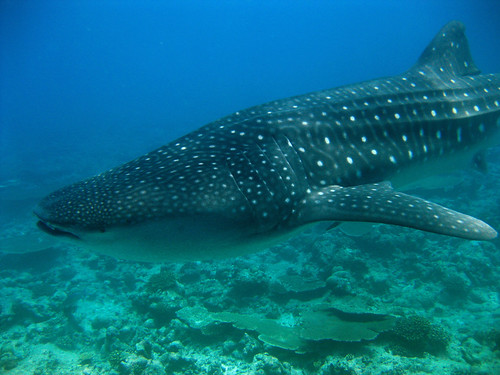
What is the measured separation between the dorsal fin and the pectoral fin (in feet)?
12.4

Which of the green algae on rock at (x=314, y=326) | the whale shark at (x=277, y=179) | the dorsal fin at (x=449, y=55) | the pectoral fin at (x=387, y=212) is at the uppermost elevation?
the dorsal fin at (x=449, y=55)

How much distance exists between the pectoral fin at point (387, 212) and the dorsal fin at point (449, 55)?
12.4 ft

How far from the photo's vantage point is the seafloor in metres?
5.19

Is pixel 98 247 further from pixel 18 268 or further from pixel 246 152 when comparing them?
pixel 18 268

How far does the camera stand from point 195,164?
10.1 ft

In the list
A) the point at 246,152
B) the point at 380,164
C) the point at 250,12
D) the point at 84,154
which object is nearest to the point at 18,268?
the point at 246,152

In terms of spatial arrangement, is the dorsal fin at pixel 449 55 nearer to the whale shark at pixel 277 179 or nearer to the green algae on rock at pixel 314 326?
the whale shark at pixel 277 179

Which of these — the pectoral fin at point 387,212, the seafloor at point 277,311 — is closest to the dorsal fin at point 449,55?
the pectoral fin at point 387,212

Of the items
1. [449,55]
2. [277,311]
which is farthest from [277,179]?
[449,55]

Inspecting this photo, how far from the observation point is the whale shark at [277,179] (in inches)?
103

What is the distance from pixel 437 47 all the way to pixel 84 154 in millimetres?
36477

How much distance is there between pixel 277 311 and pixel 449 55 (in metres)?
7.02

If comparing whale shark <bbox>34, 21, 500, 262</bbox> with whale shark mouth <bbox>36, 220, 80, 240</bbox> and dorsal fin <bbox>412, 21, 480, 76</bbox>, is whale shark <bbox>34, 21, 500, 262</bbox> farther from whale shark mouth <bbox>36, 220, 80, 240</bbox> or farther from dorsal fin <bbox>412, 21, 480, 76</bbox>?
dorsal fin <bbox>412, 21, 480, 76</bbox>

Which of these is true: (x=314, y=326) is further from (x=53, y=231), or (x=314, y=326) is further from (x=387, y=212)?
(x=53, y=231)
